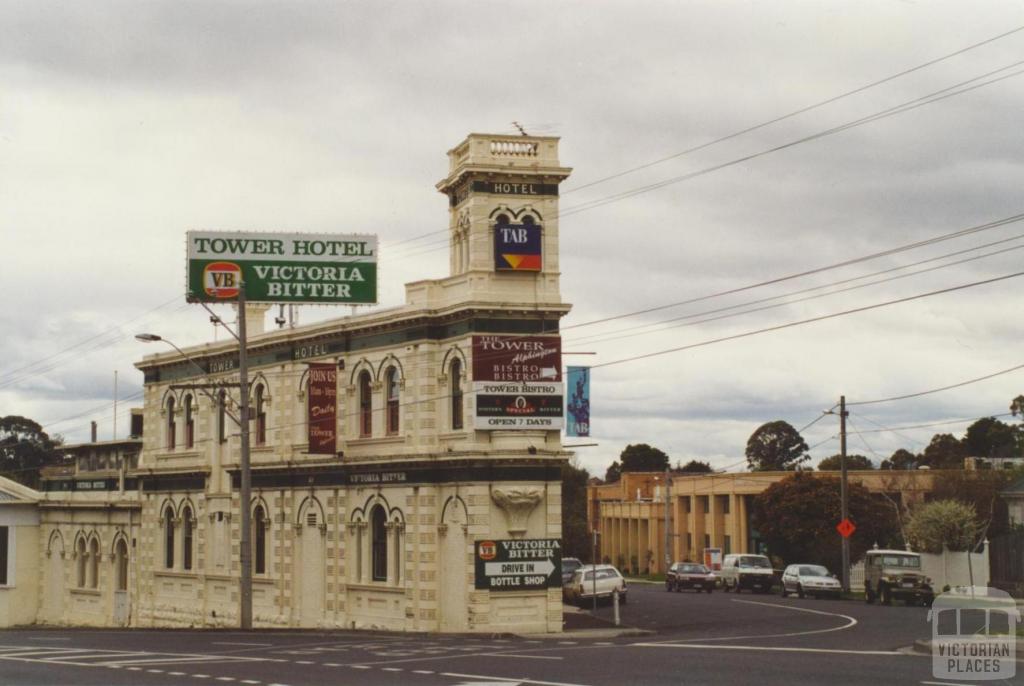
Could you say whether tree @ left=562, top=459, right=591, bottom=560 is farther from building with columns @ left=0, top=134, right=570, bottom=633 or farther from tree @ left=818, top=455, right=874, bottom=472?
building with columns @ left=0, top=134, right=570, bottom=633

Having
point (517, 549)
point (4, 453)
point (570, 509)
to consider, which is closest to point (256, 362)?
point (517, 549)

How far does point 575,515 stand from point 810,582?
50026 mm

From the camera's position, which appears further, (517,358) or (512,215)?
(512,215)

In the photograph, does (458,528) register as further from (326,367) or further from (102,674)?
(102,674)

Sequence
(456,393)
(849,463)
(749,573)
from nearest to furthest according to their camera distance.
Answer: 1. (456,393)
2. (749,573)
3. (849,463)

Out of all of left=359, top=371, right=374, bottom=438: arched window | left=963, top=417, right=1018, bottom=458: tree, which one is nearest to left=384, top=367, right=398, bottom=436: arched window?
left=359, top=371, right=374, bottom=438: arched window

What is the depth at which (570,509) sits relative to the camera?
107 metres

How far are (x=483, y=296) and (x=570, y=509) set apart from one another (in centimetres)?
6685

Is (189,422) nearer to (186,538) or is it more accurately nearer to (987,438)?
(186,538)

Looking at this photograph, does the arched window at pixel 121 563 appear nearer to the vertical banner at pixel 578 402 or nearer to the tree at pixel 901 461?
the vertical banner at pixel 578 402

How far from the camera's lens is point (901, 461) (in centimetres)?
14138

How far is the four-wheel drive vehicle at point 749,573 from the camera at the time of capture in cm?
6294

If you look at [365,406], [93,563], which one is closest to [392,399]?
[365,406]

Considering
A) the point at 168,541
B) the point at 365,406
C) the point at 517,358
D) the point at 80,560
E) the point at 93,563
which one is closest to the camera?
the point at 517,358
